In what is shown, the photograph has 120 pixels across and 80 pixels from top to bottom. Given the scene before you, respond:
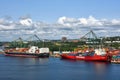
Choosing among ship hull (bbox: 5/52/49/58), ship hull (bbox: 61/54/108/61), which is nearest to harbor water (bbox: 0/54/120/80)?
ship hull (bbox: 61/54/108/61)

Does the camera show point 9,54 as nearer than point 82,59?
No

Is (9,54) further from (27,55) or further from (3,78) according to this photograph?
(3,78)

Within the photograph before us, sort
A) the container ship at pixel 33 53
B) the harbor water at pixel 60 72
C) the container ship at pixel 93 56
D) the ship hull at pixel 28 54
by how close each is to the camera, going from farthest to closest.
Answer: the container ship at pixel 33 53
the ship hull at pixel 28 54
the container ship at pixel 93 56
the harbor water at pixel 60 72

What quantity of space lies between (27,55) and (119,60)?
33.2m

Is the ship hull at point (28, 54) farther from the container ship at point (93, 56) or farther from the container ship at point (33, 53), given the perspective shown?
the container ship at point (93, 56)

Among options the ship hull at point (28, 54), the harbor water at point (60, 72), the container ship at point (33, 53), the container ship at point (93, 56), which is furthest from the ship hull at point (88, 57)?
the harbor water at point (60, 72)

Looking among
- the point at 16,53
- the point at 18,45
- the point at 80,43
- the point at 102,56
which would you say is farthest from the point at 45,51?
the point at 18,45

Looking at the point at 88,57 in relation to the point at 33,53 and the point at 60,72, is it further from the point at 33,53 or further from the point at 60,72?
the point at 60,72

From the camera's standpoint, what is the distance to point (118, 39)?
13188 cm

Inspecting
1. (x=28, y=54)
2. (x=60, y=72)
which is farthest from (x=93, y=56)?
(x=60, y=72)

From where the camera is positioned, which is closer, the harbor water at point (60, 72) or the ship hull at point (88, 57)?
Answer: the harbor water at point (60, 72)

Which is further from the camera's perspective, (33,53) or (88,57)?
(33,53)

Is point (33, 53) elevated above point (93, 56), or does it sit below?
above

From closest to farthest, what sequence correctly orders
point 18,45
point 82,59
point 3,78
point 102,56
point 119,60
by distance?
point 3,78
point 119,60
point 102,56
point 82,59
point 18,45
